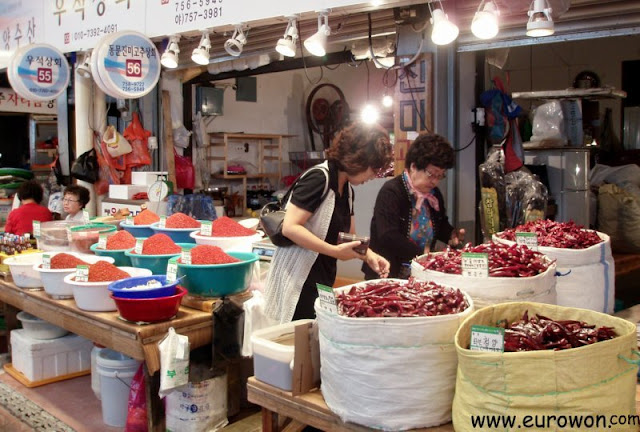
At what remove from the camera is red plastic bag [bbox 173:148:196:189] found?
8.11 metres

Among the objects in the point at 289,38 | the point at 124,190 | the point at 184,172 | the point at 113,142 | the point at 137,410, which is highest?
the point at 289,38

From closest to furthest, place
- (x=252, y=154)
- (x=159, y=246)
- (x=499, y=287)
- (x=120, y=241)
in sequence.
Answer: (x=499, y=287) < (x=159, y=246) < (x=120, y=241) < (x=252, y=154)

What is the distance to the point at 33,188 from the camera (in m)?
6.04

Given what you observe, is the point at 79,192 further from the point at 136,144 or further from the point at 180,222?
the point at 180,222

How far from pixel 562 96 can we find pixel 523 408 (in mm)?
4852

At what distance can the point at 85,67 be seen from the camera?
653 centimetres

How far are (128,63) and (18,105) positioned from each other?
478 cm

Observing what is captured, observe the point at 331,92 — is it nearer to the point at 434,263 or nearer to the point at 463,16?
the point at 463,16

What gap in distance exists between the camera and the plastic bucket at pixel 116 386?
335cm

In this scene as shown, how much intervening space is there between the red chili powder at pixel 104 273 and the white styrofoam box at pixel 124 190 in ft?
12.0

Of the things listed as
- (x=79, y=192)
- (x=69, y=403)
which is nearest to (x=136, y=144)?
(x=79, y=192)

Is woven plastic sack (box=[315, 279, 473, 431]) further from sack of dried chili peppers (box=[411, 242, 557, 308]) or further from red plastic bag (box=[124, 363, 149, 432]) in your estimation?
red plastic bag (box=[124, 363, 149, 432])

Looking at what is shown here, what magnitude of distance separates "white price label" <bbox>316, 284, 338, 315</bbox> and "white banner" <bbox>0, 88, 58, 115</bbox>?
8832 millimetres

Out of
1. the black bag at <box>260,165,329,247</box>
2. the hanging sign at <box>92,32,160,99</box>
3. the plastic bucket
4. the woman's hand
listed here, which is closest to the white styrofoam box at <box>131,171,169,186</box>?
the hanging sign at <box>92,32,160,99</box>
